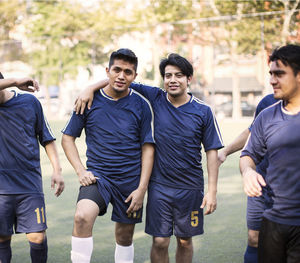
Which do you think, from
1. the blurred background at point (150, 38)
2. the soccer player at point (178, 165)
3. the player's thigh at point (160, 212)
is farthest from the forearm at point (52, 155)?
the blurred background at point (150, 38)

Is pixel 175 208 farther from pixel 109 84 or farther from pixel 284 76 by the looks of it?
pixel 284 76

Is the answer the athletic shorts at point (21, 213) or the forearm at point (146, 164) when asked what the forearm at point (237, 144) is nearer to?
the forearm at point (146, 164)

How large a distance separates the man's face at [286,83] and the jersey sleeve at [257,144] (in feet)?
0.77

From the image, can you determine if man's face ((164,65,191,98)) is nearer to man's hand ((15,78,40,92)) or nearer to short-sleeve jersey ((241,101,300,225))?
man's hand ((15,78,40,92))

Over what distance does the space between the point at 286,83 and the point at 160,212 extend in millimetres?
1781

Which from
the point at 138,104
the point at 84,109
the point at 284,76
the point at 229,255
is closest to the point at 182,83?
the point at 138,104

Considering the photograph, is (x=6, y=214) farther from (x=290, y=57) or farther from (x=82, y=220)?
(x=290, y=57)

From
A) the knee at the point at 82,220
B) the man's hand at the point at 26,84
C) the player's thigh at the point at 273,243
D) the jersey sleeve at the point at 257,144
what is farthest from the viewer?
the man's hand at the point at 26,84

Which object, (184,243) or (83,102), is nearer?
(83,102)

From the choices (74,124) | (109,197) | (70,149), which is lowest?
(109,197)

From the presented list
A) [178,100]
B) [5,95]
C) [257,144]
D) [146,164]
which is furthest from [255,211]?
[5,95]

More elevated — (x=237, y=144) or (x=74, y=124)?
(x=74, y=124)

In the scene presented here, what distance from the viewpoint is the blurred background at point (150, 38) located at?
28.0 m

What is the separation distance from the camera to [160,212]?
4461 mm
